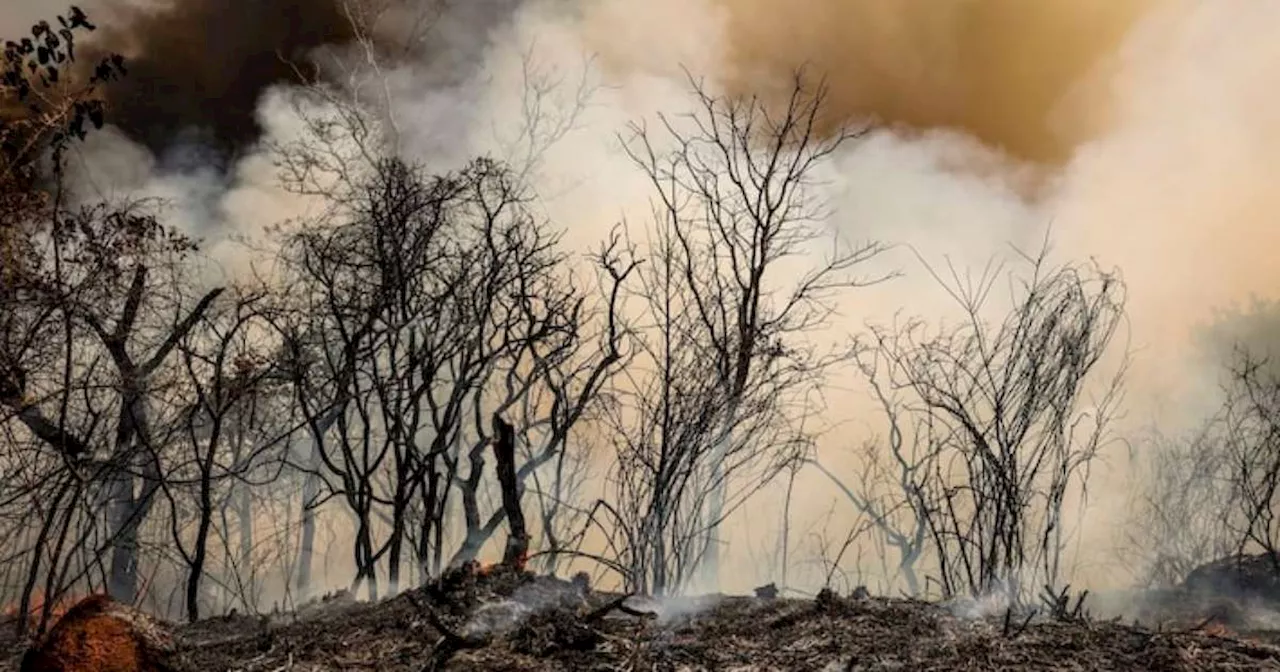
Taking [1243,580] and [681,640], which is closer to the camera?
[681,640]

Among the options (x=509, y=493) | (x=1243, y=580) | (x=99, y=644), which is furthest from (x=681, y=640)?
(x=1243, y=580)

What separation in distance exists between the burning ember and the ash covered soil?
144mm

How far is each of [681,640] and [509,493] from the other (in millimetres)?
3499

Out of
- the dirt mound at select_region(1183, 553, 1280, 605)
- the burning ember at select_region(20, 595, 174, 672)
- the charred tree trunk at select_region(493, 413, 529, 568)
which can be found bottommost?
the dirt mound at select_region(1183, 553, 1280, 605)

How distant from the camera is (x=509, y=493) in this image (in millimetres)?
7367

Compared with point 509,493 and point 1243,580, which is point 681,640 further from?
point 1243,580

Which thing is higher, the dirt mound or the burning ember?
the burning ember

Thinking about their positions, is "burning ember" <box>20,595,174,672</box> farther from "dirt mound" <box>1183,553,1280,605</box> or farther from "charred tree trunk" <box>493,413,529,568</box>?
"dirt mound" <box>1183,553,1280,605</box>

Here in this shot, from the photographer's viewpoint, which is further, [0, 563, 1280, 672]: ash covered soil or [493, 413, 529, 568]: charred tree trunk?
[493, 413, 529, 568]: charred tree trunk

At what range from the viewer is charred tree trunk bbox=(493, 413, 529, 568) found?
7.05 metres

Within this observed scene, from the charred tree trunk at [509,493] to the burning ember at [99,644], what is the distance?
3.09 meters

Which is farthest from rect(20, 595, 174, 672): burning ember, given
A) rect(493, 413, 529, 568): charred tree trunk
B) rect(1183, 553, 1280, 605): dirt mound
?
rect(1183, 553, 1280, 605): dirt mound

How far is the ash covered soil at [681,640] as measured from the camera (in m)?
3.72

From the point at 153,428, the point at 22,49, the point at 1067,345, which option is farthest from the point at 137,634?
Answer: the point at 153,428
